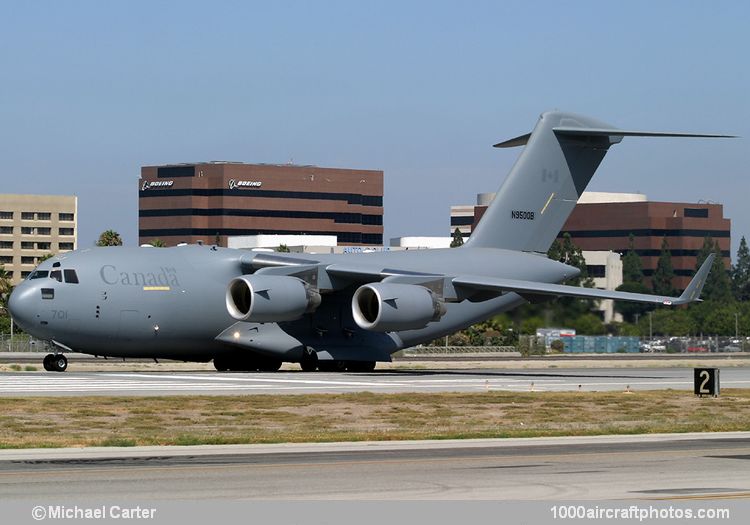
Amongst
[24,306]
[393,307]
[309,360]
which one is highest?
[393,307]

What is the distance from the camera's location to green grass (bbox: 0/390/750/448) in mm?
23750

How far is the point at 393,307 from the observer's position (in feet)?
141

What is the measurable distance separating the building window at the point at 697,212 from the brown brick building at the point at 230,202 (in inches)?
1797

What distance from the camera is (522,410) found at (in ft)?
98.5

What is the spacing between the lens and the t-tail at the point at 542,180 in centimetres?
5091

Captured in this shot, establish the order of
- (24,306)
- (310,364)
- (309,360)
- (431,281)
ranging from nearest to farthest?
(24,306)
(431,281)
(309,360)
(310,364)

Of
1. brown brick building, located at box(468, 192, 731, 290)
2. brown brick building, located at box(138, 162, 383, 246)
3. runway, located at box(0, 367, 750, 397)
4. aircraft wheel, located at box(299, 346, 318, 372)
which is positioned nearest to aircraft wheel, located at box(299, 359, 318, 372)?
aircraft wheel, located at box(299, 346, 318, 372)

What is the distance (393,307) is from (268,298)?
3657 millimetres

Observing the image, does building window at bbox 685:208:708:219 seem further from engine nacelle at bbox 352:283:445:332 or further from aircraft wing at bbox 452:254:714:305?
engine nacelle at bbox 352:283:445:332

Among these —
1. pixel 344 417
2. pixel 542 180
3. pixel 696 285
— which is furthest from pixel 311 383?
pixel 542 180

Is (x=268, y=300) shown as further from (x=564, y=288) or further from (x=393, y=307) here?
(x=564, y=288)

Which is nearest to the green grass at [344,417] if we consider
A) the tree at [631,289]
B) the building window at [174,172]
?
the tree at [631,289]

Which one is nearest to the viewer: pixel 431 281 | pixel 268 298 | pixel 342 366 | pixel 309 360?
pixel 268 298

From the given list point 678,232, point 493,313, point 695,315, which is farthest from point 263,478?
point 678,232
